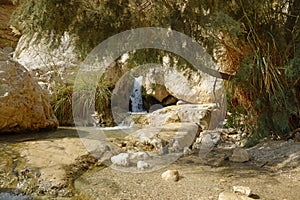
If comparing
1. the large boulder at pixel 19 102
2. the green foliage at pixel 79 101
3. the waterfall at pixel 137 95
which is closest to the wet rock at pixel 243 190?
the large boulder at pixel 19 102

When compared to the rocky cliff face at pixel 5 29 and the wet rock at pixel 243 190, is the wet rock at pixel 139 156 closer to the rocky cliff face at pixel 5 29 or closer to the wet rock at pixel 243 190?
the wet rock at pixel 243 190

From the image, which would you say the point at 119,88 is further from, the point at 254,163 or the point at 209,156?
the point at 254,163

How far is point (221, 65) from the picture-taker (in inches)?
104

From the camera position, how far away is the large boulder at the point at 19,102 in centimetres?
292

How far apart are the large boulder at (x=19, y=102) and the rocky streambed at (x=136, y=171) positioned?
25cm

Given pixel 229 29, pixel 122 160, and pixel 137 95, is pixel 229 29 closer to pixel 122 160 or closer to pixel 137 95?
pixel 122 160

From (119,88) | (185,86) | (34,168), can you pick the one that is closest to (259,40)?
(34,168)

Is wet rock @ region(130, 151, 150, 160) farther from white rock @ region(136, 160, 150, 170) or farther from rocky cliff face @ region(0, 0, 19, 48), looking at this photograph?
rocky cliff face @ region(0, 0, 19, 48)

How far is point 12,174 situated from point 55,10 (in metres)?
1.14

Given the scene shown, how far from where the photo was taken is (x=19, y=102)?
3025mm

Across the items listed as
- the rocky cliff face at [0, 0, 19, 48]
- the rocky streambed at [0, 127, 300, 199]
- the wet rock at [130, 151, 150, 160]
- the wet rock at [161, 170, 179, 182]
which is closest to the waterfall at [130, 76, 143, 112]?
the rocky streambed at [0, 127, 300, 199]

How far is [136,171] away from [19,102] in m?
1.73

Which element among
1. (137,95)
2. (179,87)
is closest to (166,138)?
(179,87)

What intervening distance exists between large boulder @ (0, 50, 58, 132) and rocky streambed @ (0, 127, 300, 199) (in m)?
0.25
